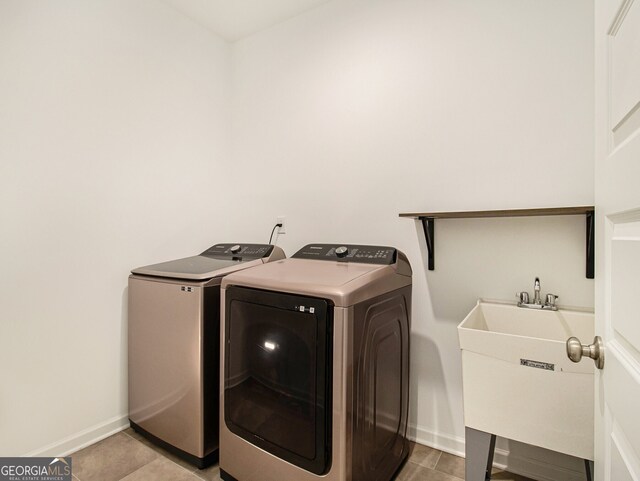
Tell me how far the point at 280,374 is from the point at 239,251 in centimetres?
101

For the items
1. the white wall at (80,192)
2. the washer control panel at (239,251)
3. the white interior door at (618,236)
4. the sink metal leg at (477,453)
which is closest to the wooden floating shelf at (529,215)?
the white interior door at (618,236)

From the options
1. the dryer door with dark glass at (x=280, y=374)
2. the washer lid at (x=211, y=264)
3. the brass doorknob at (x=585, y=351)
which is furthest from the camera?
the washer lid at (x=211, y=264)

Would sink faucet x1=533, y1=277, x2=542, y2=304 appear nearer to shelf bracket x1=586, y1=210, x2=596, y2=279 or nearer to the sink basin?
shelf bracket x1=586, y1=210, x2=596, y2=279

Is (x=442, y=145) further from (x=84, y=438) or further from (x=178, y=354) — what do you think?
(x=84, y=438)

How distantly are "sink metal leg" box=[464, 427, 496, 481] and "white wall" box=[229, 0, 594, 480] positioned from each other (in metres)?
0.46

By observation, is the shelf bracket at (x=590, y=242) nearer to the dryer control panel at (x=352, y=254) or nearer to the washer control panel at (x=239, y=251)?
the dryer control panel at (x=352, y=254)

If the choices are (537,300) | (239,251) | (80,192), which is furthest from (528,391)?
(80,192)

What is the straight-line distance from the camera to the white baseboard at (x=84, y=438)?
1691 mm

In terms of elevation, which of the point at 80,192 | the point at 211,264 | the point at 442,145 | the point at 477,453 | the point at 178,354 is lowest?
the point at 477,453

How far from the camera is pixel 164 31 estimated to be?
2229 millimetres

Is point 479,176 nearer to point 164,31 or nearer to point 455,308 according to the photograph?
point 455,308

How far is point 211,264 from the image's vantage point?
75.4 inches

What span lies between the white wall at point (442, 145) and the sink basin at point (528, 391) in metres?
0.49

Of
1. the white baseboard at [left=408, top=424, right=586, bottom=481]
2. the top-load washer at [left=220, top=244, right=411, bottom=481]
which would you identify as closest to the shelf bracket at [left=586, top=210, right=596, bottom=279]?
the top-load washer at [left=220, top=244, right=411, bottom=481]
